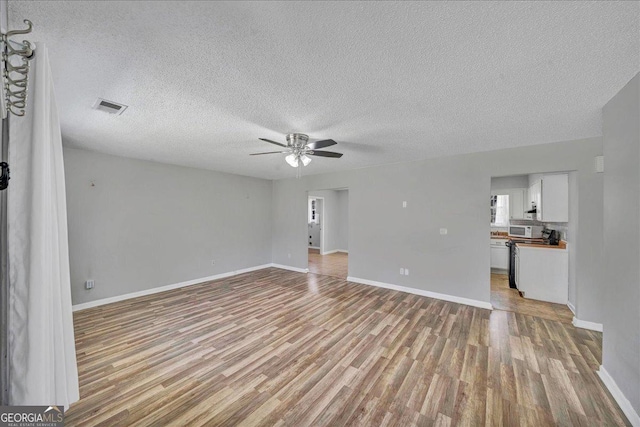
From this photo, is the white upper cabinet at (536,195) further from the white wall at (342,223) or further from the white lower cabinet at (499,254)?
the white wall at (342,223)

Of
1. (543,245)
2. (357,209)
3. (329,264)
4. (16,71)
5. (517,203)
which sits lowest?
(329,264)

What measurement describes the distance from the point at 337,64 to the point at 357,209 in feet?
11.9

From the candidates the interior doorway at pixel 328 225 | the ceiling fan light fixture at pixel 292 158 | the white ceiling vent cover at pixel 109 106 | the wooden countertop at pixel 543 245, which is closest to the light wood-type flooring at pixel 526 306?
the wooden countertop at pixel 543 245

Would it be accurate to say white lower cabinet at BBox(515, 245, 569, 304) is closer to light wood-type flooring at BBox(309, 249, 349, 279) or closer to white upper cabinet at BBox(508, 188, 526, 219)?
white upper cabinet at BBox(508, 188, 526, 219)

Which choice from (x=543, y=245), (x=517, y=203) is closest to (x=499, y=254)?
(x=517, y=203)

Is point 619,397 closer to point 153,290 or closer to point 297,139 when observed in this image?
point 297,139

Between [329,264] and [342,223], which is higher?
[342,223]

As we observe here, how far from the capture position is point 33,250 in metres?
0.95

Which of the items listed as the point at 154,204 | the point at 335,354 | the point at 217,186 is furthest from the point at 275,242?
the point at 335,354

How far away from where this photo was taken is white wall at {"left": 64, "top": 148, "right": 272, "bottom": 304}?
3.59 meters

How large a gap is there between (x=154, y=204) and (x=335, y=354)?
4.03 m

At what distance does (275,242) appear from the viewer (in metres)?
6.51

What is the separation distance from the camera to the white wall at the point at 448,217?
9.78 ft

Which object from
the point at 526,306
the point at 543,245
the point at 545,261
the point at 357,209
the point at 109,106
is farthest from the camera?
Result: the point at 357,209
